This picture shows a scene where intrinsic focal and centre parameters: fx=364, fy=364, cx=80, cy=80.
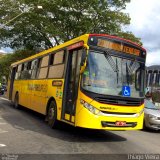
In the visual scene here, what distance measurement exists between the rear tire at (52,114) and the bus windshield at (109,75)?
2.42m

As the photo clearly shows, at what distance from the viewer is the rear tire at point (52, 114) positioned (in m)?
12.4

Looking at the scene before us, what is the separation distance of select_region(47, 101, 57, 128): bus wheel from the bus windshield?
2.42 metres

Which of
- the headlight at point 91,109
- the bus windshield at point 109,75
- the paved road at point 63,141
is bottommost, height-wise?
the paved road at point 63,141

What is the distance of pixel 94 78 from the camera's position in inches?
412

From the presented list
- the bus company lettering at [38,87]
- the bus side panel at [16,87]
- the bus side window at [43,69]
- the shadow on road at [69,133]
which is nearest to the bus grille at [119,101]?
the shadow on road at [69,133]

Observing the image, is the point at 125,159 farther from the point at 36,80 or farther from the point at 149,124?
the point at 36,80

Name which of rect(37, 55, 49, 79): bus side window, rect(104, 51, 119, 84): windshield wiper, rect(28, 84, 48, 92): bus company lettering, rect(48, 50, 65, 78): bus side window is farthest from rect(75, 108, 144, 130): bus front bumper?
rect(37, 55, 49, 79): bus side window

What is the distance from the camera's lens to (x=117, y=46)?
434 inches

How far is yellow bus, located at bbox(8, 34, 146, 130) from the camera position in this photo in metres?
10.3

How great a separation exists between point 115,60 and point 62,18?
25.8 meters

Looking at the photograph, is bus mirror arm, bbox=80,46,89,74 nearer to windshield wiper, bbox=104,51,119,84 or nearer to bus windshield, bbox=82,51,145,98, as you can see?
bus windshield, bbox=82,51,145,98

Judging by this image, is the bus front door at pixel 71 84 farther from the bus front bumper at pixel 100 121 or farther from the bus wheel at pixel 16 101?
the bus wheel at pixel 16 101

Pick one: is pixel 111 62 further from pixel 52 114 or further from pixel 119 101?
pixel 52 114

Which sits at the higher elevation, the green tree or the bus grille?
the green tree
